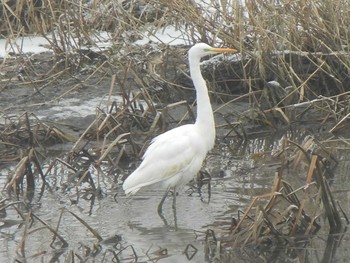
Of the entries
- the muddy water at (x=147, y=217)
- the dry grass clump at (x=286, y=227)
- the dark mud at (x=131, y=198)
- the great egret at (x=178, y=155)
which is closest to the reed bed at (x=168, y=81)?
the dark mud at (x=131, y=198)

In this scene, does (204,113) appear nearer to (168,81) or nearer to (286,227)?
(286,227)

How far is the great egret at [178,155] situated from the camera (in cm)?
695

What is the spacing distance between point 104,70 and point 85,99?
49cm

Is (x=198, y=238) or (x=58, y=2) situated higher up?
(x=58, y=2)

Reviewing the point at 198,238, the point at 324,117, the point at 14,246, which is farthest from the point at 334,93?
the point at 14,246

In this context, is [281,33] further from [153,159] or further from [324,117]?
[153,159]

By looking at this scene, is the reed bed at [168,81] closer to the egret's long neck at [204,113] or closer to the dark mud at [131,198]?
the dark mud at [131,198]

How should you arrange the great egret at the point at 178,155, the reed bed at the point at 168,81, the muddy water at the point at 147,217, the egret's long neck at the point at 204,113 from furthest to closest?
the reed bed at the point at 168,81
the egret's long neck at the point at 204,113
the great egret at the point at 178,155
the muddy water at the point at 147,217

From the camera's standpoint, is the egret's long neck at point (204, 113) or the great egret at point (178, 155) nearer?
the great egret at point (178, 155)

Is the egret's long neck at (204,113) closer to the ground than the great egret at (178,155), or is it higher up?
higher up

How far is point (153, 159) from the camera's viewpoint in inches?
277

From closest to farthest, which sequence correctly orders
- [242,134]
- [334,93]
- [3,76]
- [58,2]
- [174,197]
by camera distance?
1. [174,197]
2. [242,134]
3. [334,93]
4. [3,76]
5. [58,2]

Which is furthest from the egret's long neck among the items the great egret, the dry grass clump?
the dry grass clump

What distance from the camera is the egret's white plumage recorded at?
6.95 meters
